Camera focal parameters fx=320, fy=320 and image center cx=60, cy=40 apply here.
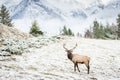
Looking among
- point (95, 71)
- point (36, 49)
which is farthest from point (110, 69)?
point (36, 49)

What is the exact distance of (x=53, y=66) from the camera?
85.3 feet

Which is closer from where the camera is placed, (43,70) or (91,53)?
(43,70)

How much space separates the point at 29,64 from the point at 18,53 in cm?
452

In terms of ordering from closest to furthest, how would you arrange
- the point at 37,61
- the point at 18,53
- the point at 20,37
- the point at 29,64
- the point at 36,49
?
the point at 29,64 → the point at 37,61 → the point at 18,53 → the point at 36,49 → the point at 20,37

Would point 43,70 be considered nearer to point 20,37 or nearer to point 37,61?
point 37,61

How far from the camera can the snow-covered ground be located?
21141 mm

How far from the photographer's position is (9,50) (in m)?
29.2

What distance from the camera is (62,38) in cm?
4609

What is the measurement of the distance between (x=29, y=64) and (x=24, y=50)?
22.8 feet

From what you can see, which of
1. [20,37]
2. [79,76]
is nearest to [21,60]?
[79,76]

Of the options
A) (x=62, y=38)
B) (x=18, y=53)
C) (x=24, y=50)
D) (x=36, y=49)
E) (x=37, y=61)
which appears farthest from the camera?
(x=62, y=38)

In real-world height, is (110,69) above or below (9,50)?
below

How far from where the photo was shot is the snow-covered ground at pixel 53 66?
2114 centimetres

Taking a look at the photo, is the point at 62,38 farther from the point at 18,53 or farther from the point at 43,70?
the point at 43,70
